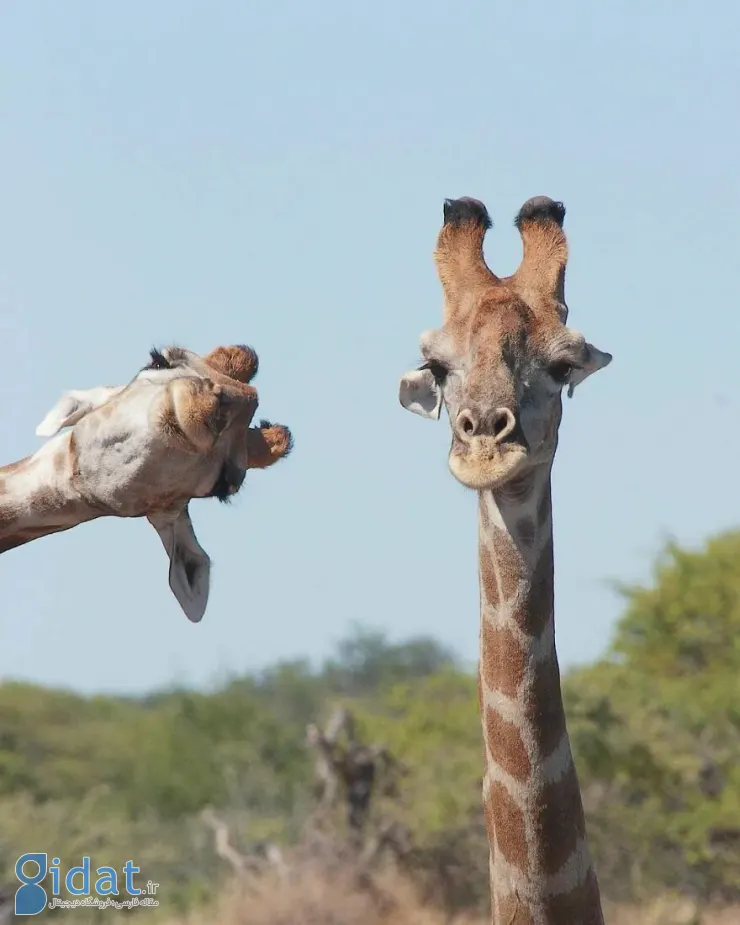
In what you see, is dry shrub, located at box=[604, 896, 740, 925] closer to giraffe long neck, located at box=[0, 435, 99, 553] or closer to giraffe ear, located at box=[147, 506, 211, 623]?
giraffe ear, located at box=[147, 506, 211, 623]

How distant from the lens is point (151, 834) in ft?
81.2

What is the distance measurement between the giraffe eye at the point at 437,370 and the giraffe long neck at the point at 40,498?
2267mm

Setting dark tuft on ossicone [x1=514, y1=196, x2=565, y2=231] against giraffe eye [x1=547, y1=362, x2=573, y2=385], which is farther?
dark tuft on ossicone [x1=514, y1=196, x2=565, y2=231]

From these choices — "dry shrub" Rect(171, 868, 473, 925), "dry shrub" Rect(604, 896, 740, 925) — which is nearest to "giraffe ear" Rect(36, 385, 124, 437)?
"dry shrub" Rect(171, 868, 473, 925)

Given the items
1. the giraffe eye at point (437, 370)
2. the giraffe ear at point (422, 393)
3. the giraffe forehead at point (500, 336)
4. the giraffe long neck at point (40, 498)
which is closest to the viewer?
the giraffe long neck at point (40, 498)

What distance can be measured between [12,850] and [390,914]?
4.77 m

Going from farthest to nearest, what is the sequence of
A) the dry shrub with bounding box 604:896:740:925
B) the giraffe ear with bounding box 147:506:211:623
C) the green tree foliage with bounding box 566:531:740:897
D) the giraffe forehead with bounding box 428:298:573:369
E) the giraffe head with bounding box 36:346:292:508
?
the green tree foliage with bounding box 566:531:740:897
the dry shrub with bounding box 604:896:740:925
the giraffe forehead with bounding box 428:298:573:369
the giraffe ear with bounding box 147:506:211:623
the giraffe head with bounding box 36:346:292:508

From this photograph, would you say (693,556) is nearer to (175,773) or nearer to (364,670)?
(175,773)

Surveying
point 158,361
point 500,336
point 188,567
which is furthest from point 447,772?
point 158,361

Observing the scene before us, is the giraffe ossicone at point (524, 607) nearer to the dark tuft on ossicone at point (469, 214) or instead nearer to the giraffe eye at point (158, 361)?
the dark tuft on ossicone at point (469, 214)

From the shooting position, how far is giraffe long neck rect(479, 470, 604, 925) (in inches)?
207

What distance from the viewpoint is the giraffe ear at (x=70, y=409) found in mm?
3475

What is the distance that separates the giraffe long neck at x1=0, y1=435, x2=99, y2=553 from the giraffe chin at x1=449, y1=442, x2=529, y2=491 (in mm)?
1715

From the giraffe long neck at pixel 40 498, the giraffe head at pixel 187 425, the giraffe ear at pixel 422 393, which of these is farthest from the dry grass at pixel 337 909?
the giraffe head at pixel 187 425
